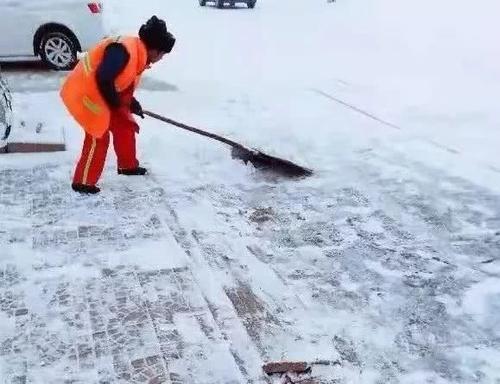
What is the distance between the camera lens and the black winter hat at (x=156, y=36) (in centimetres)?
496

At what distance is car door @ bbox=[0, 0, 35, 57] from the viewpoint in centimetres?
1004

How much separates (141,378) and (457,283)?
2.11 m

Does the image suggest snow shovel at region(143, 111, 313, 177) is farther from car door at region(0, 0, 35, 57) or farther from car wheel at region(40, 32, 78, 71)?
car door at region(0, 0, 35, 57)

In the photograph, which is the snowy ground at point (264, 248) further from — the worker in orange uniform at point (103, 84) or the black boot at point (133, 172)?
the worker in orange uniform at point (103, 84)

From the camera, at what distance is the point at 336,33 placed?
1576cm

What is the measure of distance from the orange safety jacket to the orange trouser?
0.15 m

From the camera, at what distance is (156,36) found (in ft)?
16.3

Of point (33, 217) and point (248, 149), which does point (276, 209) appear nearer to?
point (248, 149)

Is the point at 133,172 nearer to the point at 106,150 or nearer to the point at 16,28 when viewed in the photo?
the point at 106,150

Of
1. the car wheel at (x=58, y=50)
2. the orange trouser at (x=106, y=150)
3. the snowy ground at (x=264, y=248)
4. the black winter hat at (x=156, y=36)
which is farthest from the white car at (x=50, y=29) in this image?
the black winter hat at (x=156, y=36)

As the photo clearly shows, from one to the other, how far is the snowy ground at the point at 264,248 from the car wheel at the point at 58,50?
125 cm

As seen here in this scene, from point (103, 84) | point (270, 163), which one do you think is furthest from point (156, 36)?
point (270, 163)

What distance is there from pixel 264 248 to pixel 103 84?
5.65 feet

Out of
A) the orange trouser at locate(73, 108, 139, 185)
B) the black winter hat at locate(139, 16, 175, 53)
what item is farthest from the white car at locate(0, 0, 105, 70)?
the black winter hat at locate(139, 16, 175, 53)
